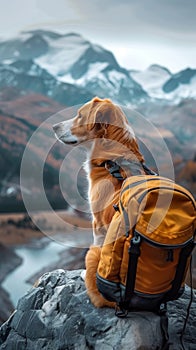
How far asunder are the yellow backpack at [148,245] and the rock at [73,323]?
1.04 feet

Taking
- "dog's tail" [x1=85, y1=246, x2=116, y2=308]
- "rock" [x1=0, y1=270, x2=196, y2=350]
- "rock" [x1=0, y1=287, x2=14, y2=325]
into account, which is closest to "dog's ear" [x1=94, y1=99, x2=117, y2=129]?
"dog's tail" [x1=85, y1=246, x2=116, y2=308]

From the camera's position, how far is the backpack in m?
5.21

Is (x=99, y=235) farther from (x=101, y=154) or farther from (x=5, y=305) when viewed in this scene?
(x=5, y=305)

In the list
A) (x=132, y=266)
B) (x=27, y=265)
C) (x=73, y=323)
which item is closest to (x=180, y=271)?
(x=132, y=266)

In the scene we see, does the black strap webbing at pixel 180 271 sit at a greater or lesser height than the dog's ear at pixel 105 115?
lesser

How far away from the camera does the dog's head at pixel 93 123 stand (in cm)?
→ 682

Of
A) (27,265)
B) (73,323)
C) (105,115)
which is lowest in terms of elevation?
(27,265)

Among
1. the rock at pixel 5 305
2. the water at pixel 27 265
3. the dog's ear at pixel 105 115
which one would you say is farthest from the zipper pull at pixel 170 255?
the water at pixel 27 265

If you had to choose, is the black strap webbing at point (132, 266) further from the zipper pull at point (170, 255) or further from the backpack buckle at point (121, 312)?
the zipper pull at point (170, 255)

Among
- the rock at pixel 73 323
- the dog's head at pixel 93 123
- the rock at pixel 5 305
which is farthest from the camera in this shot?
the rock at pixel 5 305

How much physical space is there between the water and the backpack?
39.6 m

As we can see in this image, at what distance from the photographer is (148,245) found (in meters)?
5.28

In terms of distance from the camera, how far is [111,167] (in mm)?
6660

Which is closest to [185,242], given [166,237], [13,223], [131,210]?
[166,237]
